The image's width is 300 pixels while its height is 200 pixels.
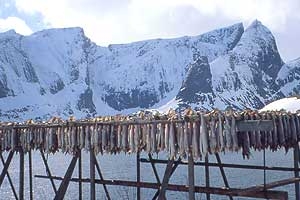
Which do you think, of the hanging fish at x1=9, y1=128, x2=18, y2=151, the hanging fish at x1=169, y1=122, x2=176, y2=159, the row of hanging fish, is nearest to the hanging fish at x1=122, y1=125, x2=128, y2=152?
the row of hanging fish

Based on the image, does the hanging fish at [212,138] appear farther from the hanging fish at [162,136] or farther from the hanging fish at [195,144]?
the hanging fish at [162,136]

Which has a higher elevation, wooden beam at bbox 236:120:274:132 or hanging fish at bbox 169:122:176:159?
wooden beam at bbox 236:120:274:132

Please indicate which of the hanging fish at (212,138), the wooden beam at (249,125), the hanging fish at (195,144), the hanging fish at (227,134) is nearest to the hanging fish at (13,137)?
the hanging fish at (195,144)

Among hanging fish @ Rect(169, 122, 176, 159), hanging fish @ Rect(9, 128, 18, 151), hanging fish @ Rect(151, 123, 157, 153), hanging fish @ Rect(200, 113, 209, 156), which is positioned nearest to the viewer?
hanging fish @ Rect(200, 113, 209, 156)

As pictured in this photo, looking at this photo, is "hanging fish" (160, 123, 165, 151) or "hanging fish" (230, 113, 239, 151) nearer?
"hanging fish" (230, 113, 239, 151)

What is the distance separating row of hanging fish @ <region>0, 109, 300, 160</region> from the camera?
974 cm

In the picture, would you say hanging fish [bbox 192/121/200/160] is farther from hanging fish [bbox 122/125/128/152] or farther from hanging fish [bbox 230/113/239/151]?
hanging fish [bbox 122/125/128/152]

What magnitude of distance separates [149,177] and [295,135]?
38.7m

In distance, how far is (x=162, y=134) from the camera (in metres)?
10.2

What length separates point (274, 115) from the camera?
422 inches

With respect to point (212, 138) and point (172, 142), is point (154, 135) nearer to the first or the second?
point (172, 142)

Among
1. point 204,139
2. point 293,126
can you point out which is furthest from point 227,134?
point 293,126

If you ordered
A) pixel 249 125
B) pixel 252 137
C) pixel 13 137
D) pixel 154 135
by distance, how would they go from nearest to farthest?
pixel 249 125
pixel 252 137
pixel 154 135
pixel 13 137

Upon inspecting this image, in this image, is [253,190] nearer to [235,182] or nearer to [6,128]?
[6,128]
